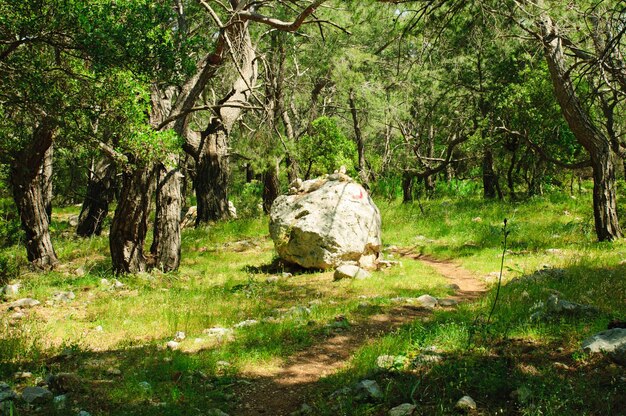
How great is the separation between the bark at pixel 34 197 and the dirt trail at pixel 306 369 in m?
8.39

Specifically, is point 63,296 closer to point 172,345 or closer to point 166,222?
point 166,222

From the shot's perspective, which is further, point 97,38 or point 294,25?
point 294,25

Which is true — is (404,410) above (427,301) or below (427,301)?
above

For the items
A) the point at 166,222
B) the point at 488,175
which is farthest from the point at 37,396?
the point at 488,175

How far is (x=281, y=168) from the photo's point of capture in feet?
71.8

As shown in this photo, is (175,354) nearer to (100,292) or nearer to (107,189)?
(100,292)

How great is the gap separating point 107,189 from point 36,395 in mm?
14013

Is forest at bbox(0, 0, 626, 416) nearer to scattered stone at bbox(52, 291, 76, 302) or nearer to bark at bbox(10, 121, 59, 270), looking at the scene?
bark at bbox(10, 121, 59, 270)

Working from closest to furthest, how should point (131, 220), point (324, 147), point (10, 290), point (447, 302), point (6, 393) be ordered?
point (6, 393) < point (447, 302) < point (10, 290) < point (131, 220) < point (324, 147)

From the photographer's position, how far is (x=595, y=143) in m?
12.1

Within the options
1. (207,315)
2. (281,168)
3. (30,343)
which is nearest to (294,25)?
(207,315)

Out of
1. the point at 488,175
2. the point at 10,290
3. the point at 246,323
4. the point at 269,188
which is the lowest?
the point at 246,323

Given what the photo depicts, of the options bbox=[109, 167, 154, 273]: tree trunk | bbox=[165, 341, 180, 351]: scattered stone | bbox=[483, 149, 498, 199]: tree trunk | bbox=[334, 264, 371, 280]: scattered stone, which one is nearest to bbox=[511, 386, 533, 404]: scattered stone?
bbox=[165, 341, 180, 351]: scattered stone

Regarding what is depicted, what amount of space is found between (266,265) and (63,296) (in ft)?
15.8
